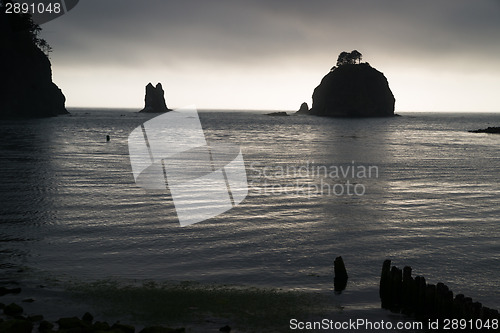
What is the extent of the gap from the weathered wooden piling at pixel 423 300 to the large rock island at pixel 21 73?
130 metres

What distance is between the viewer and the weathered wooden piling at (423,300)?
9.09 metres

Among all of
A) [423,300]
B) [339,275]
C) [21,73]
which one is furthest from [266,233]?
[21,73]

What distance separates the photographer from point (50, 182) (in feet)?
92.3

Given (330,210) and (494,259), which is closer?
(494,259)

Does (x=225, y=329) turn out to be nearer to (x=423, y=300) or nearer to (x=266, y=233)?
(x=423, y=300)

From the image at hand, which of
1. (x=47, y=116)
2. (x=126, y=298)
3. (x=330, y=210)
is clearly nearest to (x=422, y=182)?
(x=330, y=210)

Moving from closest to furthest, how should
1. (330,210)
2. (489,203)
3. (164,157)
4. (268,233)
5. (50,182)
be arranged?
(268,233) → (330,210) → (489,203) → (50,182) → (164,157)

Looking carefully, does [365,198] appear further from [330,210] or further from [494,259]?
[494,259]

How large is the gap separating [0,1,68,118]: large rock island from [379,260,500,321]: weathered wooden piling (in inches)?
5112

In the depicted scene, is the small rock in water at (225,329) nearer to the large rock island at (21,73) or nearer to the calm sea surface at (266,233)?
the calm sea surface at (266,233)

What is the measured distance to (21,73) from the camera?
125m

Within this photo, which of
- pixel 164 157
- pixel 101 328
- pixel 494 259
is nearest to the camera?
pixel 101 328

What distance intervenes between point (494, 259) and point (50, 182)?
25733mm

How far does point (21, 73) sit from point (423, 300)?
139m
